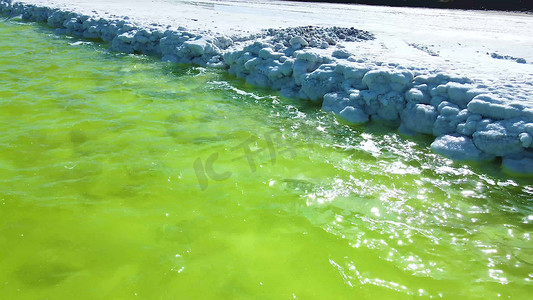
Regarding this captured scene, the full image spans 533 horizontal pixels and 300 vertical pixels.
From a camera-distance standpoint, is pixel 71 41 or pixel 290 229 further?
pixel 71 41

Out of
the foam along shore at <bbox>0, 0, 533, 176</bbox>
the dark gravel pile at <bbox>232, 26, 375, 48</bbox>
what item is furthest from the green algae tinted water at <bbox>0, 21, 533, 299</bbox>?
the dark gravel pile at <bbox>232, 26, 375, 48</bbox>

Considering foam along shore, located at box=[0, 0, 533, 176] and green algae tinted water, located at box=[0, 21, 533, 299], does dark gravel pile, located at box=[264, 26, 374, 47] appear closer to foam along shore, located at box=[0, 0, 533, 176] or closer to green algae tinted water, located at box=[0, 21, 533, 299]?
foam along shore, located at box=[0, 0, 533, 176]

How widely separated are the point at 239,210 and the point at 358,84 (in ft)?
9.20

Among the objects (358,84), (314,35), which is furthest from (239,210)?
(314,35)

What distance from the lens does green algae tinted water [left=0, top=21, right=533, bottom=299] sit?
2127 millimetres

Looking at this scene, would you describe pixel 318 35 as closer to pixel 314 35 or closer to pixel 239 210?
pixel 314 35

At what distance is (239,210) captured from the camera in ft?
9.12

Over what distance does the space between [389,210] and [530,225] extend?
3.38ft

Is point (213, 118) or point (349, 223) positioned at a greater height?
point (213, 118)

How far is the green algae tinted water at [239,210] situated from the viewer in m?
2.13

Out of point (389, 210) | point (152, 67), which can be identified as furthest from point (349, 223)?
point (152, 67)

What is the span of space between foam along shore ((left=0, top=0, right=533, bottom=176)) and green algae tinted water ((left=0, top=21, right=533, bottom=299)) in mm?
245

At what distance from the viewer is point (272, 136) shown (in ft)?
13.2

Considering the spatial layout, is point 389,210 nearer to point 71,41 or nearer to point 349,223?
point 349,223
